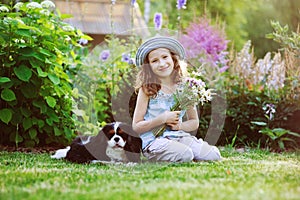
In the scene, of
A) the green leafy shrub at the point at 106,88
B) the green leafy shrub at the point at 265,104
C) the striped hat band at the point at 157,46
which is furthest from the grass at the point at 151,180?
the green leafy shrub at the point at 106,88

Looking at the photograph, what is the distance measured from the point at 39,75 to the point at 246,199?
2.66 metres

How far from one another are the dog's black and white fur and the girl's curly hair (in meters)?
0.36

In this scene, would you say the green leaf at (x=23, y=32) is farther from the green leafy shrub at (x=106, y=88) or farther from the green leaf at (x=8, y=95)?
the green leafy shrub at (x=106, y=88)

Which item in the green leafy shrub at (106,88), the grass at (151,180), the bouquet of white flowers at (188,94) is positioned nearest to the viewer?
the grass at (151,180)

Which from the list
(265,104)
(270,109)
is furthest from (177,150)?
(265,104)

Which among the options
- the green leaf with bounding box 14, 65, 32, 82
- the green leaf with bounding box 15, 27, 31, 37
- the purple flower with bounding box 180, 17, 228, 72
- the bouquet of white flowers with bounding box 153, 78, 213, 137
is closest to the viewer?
the bouquet of white flowers with bounding box 153, 78, 213, 137

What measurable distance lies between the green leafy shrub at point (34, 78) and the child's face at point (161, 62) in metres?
1.05

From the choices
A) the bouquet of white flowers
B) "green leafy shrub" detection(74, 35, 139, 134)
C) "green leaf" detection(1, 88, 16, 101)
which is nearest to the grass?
the bouquet of white flowers

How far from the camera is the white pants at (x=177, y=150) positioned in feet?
12.4

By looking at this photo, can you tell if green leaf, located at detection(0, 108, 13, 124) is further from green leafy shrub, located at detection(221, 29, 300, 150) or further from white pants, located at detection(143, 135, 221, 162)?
green leafy shrub, located at detection(221, 29, 300, 150)

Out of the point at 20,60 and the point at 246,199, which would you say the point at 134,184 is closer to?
the point at 246,199

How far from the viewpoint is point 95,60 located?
6949 mm

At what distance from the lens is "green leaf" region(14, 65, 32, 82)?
14.5 feet

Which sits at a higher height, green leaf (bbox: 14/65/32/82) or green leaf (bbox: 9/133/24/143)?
green leaf (bbox: 14/65/32/82)
